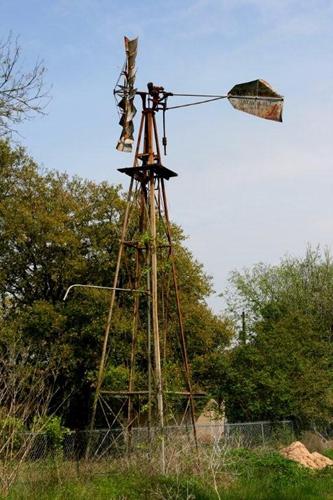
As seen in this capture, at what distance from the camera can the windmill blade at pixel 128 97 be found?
17.6 meters

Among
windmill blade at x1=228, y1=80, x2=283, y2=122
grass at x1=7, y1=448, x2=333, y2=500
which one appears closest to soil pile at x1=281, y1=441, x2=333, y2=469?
grass at x1=7, y1=448, x2=333, y2=500

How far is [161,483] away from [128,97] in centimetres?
887

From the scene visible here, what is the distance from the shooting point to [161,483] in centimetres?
1319

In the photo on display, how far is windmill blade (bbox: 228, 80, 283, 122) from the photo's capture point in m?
16.6

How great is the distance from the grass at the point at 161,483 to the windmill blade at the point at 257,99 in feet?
24.7

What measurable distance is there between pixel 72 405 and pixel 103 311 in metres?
4.93

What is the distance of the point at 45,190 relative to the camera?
29.6 metres

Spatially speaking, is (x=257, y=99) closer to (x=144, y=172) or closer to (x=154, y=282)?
(x=144, y=172)

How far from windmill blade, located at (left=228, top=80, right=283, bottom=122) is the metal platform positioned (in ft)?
7.03

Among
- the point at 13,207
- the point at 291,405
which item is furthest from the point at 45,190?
the point at 291,405

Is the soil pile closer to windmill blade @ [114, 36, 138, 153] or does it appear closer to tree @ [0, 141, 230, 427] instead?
tree @ [0, 141, 230, 427]

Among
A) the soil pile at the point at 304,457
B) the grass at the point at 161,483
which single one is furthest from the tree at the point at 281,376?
the grass at the point at 161,483

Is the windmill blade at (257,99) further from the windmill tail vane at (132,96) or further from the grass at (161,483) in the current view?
the grass at (161,483)

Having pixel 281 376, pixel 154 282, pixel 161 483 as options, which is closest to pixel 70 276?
pixel 281 376
